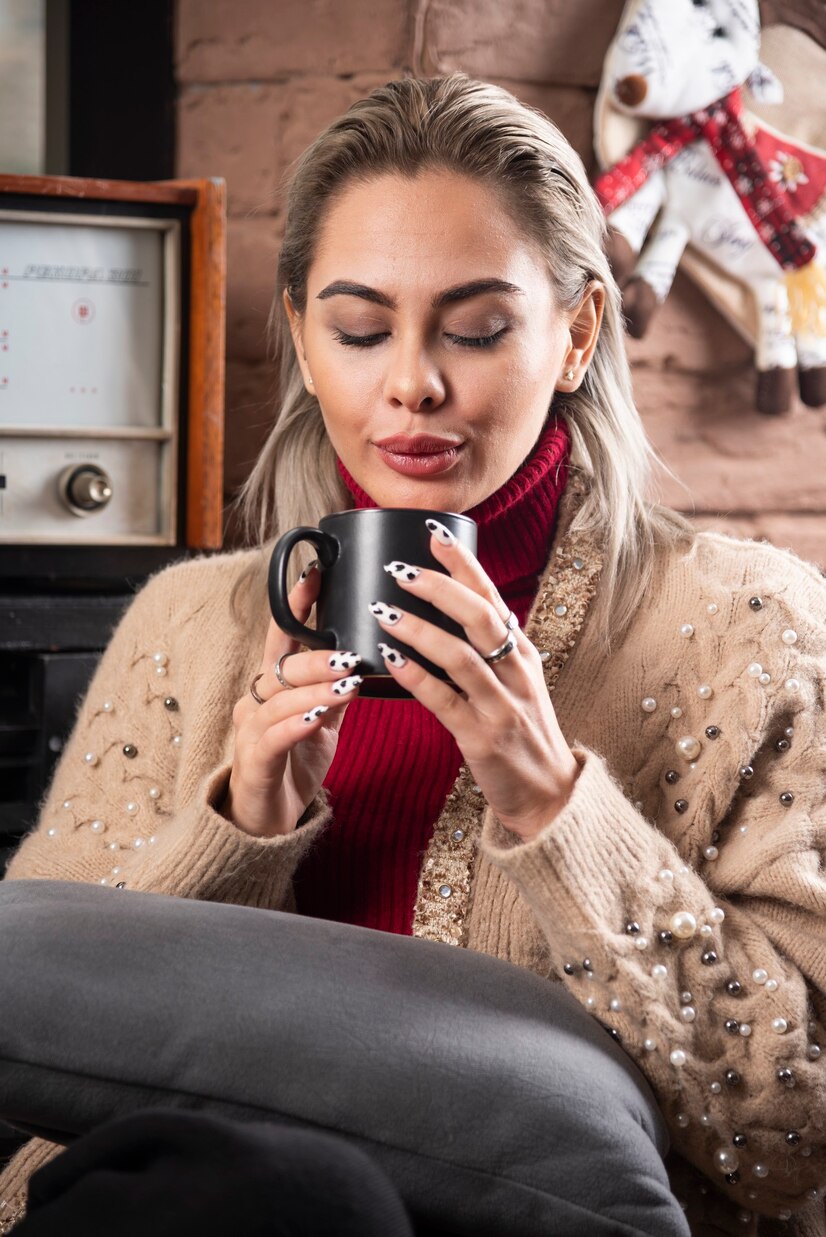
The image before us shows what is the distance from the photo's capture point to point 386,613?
30.3 inches

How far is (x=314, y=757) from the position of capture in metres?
0.95

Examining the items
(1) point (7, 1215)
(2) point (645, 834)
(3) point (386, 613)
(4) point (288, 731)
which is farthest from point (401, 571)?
(1) point (7, 1215)

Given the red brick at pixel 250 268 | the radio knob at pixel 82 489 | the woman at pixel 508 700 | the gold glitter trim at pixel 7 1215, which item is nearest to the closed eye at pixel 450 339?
the woman at pixel 508 700

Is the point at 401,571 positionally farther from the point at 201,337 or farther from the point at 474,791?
the point at 201,337

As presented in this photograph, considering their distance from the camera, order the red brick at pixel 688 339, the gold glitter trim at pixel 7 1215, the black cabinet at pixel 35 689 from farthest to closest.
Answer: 1. the red brick at pixel 688 339
2. the black cabinet at pixel 35 689
3. the gold glitter trim at pixel 7 1215

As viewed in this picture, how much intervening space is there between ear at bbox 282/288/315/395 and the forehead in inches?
5.1

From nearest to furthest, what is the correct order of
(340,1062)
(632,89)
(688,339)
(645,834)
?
(340,1062)
(645,834)
(632,89)
(688,339)

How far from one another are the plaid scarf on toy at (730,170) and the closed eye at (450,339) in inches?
20.8

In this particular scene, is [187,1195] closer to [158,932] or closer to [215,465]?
[158,932]

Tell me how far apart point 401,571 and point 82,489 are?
1.83ft

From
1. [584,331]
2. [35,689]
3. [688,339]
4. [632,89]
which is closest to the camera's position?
[584,331]

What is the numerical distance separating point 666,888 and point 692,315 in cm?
83

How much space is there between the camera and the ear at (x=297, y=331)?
1.14 metres

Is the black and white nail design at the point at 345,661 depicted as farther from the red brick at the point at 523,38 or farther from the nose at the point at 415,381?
the red brick at the point at 523,38
